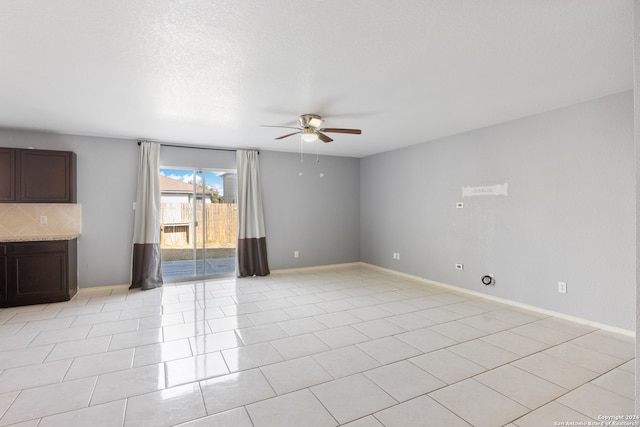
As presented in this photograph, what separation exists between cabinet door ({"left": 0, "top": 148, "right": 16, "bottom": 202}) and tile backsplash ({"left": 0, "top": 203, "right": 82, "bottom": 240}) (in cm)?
36

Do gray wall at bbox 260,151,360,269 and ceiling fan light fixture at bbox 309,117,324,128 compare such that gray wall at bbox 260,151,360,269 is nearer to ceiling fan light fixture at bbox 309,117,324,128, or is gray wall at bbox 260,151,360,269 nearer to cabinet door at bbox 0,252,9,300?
ceiling fan light fixture at bbox 309,117,324,128

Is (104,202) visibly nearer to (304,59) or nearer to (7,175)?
(7,175)

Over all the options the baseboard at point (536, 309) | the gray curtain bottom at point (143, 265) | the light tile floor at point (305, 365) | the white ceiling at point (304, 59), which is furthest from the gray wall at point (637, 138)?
the gray curtain bottom at point (143, 265)

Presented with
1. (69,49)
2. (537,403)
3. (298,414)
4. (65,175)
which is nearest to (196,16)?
(69,49)

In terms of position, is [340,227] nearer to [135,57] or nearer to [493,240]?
[493,240]

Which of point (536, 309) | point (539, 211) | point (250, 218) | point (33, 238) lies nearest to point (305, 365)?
point (536, 309)

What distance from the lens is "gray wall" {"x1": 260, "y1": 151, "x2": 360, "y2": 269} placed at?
→ 6324 millimetres

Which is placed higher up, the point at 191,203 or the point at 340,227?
the point at 191,203

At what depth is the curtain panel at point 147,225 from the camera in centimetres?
517

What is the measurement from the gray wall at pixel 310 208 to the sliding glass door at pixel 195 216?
0.80m

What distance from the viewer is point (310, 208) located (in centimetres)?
668

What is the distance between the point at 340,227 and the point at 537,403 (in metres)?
5.08

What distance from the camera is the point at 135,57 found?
2.43 metres

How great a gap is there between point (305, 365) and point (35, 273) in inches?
163
